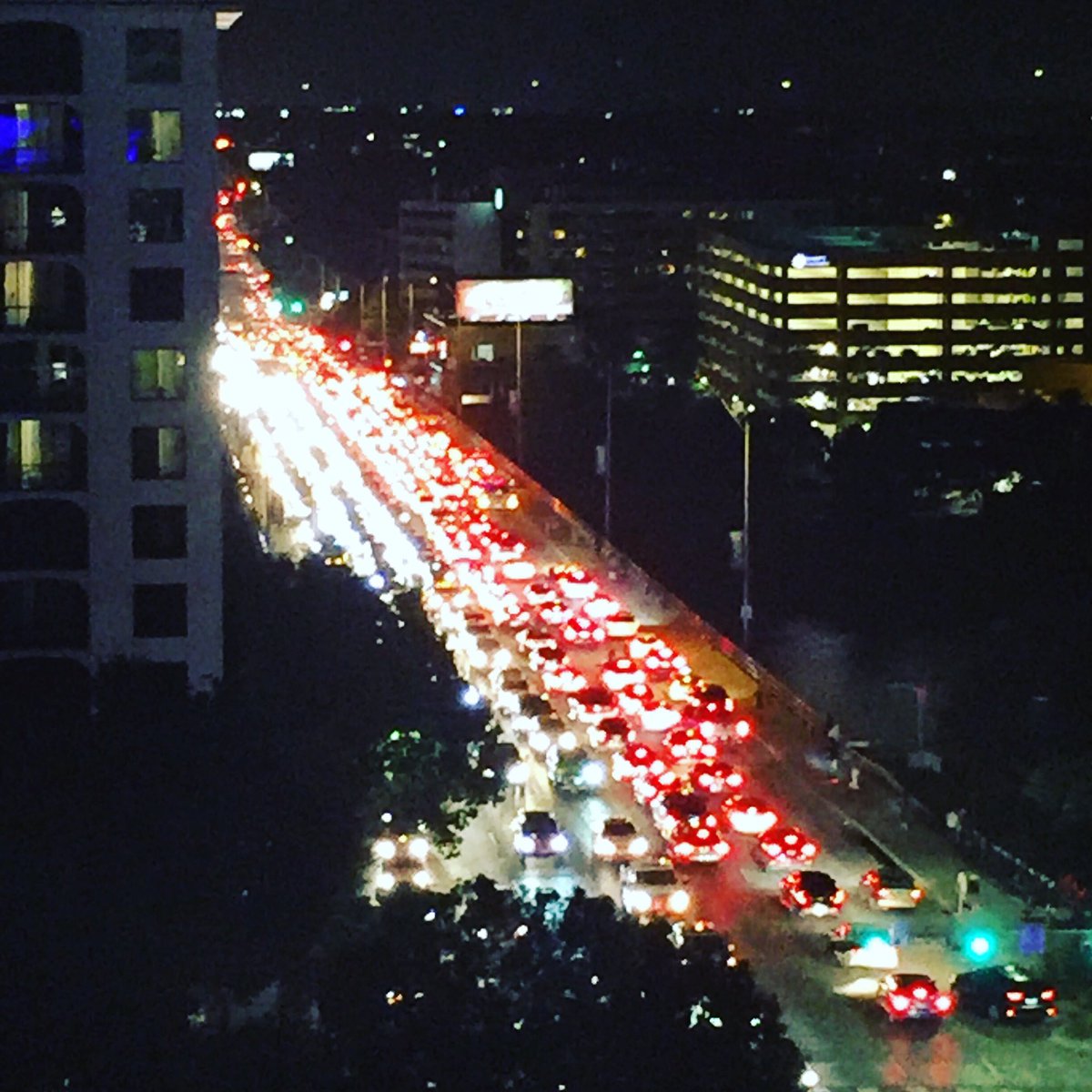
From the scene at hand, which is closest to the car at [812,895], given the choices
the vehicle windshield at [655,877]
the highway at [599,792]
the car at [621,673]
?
the highway at [599,792]

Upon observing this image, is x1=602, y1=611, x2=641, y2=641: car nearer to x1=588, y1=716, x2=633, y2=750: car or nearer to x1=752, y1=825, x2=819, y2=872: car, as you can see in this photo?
x1=588, y1=716, x2=633, y2=750: car

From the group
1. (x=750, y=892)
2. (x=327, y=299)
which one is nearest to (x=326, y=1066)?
(x=750, y=892)

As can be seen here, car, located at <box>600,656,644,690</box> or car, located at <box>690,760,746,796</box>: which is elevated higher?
car, located at <box>600,656,644,690</box>

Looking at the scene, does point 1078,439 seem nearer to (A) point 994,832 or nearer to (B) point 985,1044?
(A) point 994,832

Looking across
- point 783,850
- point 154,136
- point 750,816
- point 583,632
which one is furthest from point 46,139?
point 583,632

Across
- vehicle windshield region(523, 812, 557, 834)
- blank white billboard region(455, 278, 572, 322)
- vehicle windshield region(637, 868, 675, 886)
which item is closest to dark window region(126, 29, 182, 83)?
vehicle windshield region(637, 868, 675, 886)

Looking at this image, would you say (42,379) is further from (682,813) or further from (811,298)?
(811,298)
